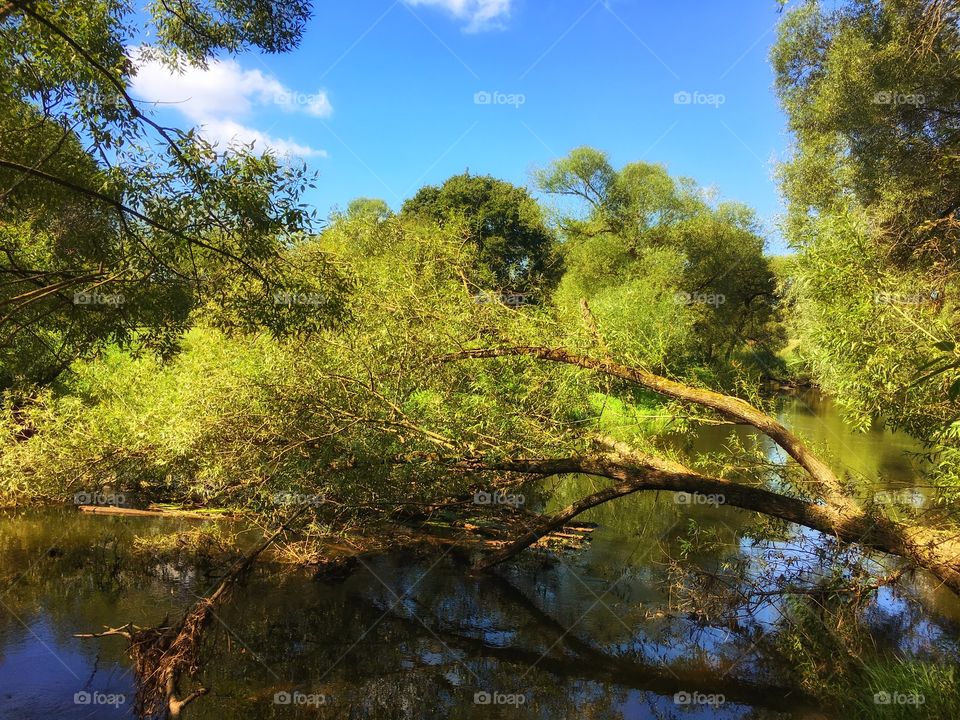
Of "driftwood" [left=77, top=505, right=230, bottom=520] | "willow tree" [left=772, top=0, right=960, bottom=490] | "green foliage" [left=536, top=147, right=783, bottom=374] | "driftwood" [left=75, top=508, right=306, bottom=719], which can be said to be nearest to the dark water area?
"driftwood" [left=77, top=505, right=230, bottom=520]

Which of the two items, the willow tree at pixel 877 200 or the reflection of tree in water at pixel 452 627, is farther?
the willow tree at pixel 877 200

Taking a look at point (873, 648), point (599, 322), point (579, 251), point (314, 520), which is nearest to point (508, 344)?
point (599, 322)

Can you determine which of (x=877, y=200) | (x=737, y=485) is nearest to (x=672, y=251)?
(x=877, y=200)

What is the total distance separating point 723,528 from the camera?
39.0 ft

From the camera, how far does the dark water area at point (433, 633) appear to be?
22.2ft

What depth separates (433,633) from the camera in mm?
8312

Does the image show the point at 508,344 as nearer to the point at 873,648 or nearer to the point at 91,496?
the point at 873,648

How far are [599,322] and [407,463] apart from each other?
332cm

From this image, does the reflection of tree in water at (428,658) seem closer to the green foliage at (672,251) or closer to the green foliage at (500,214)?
the green foliage at (672,251)

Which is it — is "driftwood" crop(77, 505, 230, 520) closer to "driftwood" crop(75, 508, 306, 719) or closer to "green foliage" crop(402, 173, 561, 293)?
"driftwood" crop(75, 508, 306, 719)

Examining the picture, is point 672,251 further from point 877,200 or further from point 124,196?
point 124,196

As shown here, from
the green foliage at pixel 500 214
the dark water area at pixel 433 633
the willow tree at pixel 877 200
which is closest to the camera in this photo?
the dark water area at pixel 433 633

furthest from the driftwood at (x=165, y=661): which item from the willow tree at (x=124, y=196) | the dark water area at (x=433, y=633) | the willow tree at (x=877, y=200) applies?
the willow tree at (x=877, y=200)

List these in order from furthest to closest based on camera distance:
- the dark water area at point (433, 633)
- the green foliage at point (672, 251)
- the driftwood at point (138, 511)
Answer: the green foliage at point (672, 251) → the driftwood at point (138, 511) → the dark water area at point (433, 633)
